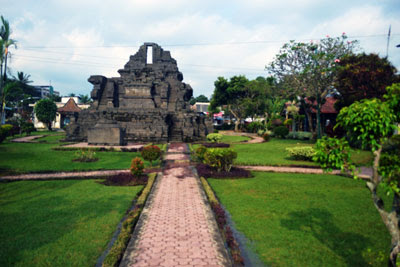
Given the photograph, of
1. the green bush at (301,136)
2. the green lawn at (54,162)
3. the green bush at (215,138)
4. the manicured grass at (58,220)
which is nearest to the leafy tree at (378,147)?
the manicured grass at (58,220)

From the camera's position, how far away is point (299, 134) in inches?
1145

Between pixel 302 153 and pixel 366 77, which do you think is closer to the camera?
pixel 302 153

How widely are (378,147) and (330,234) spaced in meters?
2.61

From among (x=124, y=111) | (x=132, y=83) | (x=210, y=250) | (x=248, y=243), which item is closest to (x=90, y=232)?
(x=210, y=250)

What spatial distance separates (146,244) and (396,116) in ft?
14.6

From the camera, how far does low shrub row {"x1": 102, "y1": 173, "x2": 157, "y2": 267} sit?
157 inches

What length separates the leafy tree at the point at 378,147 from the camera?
3.10 m

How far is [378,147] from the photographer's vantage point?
3.28m

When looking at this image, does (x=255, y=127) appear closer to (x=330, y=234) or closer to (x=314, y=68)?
(x=314, y=68)

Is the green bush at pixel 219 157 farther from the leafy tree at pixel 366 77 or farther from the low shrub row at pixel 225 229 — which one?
the leafy tree at pixel 366 77

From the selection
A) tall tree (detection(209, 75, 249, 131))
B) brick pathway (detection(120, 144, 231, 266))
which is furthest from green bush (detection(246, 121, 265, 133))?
brick pathway (detection(120, 144, 231, 266))

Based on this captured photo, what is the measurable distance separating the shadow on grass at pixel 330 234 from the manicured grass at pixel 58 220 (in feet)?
13.0

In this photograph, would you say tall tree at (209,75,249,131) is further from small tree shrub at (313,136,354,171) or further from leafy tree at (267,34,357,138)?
small tree shrub at (313,136,354,171)

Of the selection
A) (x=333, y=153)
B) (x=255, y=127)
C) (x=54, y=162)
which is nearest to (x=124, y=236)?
(x=333, y=153)
